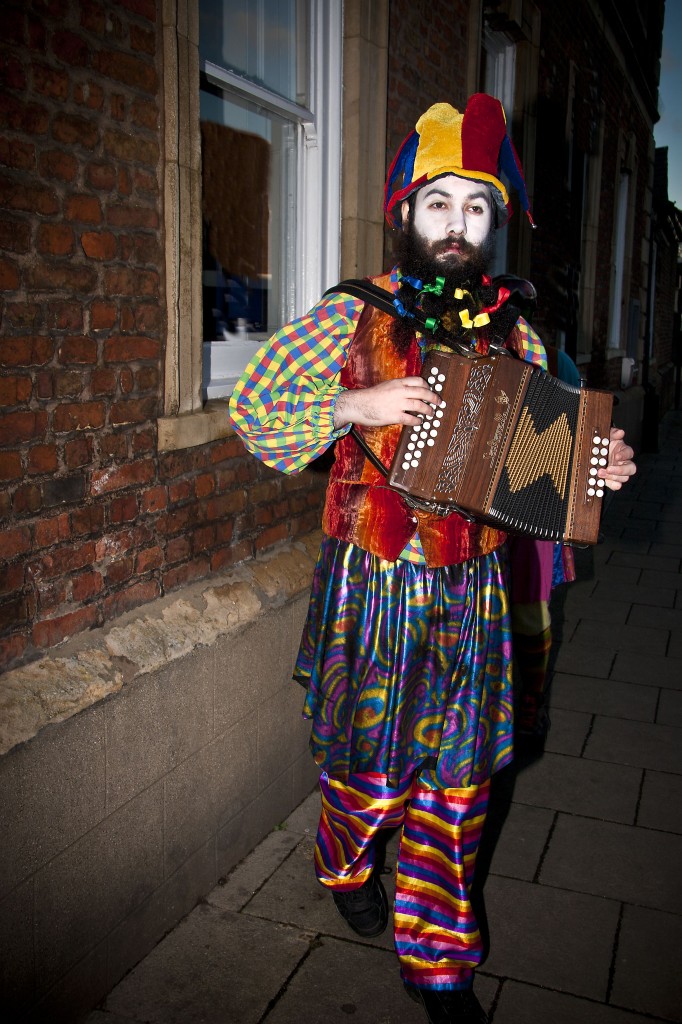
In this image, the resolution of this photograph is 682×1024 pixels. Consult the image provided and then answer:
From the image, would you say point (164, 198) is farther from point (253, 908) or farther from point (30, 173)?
point (253, 908)

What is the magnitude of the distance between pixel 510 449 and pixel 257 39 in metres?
2.23

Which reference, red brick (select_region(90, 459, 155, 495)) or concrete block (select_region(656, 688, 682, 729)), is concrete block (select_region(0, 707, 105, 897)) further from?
concrete block (select_region(656, 688, 682, 729))

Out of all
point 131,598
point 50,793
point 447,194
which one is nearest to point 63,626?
point 131,598

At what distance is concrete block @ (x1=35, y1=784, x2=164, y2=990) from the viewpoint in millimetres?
2229

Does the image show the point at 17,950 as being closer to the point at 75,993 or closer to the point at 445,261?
the point at 75,993

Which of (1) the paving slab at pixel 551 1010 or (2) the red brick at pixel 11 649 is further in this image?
(1) the paving slab at pixel 551 1010

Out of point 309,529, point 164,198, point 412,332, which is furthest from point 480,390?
point 309,529

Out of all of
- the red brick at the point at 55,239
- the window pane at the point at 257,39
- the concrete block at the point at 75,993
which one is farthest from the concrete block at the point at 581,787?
the window pane at the point at 257,39

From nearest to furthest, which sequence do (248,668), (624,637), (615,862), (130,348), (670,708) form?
(130,348) < (248,668) < (615,862) < (670,708) < (624,637)

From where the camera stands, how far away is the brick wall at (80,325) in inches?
82.7

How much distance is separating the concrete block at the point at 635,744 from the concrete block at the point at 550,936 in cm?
107

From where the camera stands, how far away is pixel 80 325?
2.32 m

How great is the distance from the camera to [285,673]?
10.9 feet

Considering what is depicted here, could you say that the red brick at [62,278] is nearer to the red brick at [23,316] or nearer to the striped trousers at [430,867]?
the red brick at [23,316]
